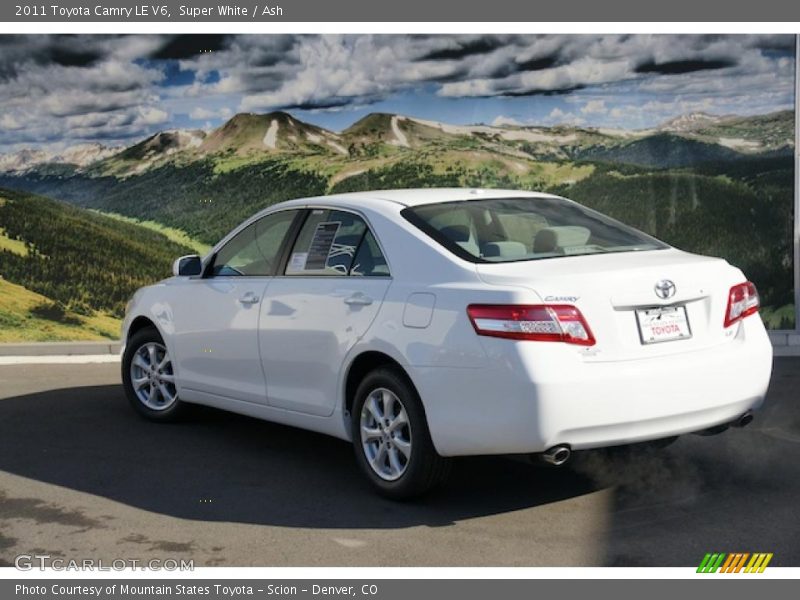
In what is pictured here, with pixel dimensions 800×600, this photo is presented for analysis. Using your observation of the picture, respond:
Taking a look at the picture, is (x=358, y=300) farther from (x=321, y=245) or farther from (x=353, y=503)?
(x=353, y=503)

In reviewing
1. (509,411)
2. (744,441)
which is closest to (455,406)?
(509,411)

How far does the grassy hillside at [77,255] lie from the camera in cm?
1360

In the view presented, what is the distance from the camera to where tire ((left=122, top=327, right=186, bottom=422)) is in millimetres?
8812

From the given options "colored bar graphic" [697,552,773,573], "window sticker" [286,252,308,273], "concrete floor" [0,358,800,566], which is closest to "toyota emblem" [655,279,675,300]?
"concrete floor" [0,358,800,566]

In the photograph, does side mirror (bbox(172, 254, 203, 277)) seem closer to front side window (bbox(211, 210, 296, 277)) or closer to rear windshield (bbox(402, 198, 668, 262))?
front side window (bbox(211, 210, 296, 277))

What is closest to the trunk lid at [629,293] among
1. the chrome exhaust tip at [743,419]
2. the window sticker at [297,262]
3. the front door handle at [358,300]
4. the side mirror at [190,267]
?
the chrome exhaust tip at [743,419]

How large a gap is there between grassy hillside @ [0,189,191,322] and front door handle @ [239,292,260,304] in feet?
20.3

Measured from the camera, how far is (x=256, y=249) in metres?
7.95

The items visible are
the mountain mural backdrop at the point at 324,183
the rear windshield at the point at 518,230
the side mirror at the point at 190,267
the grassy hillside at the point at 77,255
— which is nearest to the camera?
the rear windshield at the point at 518,230

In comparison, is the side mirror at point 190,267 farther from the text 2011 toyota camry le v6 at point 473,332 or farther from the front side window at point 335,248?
the front side window at point 335,248

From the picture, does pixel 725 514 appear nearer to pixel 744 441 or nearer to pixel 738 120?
pixel 744 441

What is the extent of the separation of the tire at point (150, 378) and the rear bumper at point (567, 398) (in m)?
2.99

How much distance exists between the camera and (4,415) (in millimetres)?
9492

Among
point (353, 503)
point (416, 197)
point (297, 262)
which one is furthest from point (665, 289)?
point (297, 262)
